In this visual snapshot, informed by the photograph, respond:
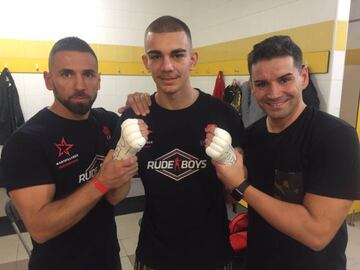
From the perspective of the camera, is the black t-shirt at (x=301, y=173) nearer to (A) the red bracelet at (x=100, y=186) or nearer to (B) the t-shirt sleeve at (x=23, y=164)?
(A) the red bracelet at (x=100, y=186)

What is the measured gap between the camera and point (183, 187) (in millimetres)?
1298

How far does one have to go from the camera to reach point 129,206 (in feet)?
12.8

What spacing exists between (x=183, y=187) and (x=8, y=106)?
9.20 ft

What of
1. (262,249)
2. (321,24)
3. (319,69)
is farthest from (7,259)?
(321,24)

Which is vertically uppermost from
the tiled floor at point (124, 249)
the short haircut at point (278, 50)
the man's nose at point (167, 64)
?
the short haircut at point (278, 50)

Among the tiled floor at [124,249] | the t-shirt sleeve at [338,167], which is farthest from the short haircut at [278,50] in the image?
the tiled floor at [124,249]

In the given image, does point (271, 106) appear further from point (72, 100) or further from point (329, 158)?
point (72, 100)

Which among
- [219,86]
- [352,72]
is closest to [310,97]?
[219,86]

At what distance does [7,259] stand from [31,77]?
1936mm

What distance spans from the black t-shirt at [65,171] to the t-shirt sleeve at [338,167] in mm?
936

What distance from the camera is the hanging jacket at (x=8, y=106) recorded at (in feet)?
10.7

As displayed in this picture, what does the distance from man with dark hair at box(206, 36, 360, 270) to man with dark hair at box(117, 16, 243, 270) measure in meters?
0.16

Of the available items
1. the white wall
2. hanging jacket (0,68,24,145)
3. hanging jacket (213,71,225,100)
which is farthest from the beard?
hanging jacket (213,71,225,100)

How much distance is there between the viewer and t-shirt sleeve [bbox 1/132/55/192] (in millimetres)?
1178
